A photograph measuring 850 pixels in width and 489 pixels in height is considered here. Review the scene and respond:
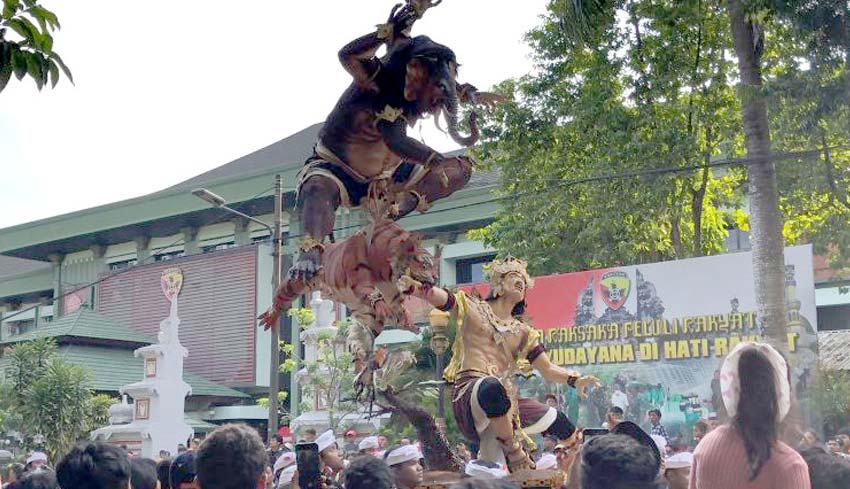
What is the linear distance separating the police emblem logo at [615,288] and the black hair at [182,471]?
47.6ft

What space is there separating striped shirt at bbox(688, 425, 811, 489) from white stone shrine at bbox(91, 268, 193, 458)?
79.5 feet

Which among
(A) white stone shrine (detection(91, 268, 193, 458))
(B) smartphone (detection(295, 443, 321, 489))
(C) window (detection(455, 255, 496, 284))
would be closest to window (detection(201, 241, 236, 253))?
(C) window (detection(455, 255, 496, 284))

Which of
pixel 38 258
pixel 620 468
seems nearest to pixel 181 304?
pixel 38 258

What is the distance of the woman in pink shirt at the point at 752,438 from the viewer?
364 centimetres

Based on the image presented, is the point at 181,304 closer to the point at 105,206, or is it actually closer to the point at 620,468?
the point at 105,206

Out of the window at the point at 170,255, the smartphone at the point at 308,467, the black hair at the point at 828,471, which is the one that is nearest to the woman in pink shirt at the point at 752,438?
the black hair at the point at 828,471

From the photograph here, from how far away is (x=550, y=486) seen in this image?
5898mm

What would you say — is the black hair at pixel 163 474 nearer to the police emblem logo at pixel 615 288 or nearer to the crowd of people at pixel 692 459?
the crowd of people at pixel 692 459

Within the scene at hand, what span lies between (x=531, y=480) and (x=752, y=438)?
94.6 inches

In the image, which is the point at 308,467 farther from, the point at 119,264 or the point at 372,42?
the point at 119,264

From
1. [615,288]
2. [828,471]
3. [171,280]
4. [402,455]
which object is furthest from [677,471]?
[171,280]

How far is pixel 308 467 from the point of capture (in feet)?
20.1

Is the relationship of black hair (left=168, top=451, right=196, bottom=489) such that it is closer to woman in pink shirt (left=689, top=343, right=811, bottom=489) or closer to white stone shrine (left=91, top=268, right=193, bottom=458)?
woman in pink shirt (left=689, top=343, right=811, bottom=489)

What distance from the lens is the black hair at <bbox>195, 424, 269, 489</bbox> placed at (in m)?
3.91
